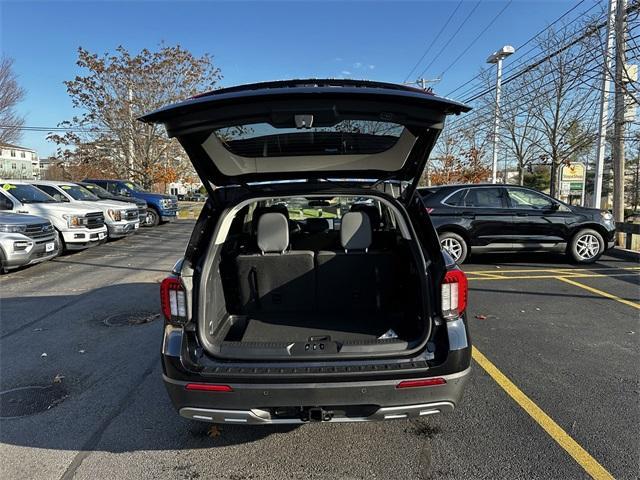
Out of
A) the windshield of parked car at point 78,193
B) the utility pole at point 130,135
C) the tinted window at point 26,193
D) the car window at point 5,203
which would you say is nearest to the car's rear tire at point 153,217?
the windshield of parked car at point 78,193

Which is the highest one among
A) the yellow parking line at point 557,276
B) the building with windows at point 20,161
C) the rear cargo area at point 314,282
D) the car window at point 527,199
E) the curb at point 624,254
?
the building with windows at point 20,161

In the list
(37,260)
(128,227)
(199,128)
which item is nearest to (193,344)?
(199,128)

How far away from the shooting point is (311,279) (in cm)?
337

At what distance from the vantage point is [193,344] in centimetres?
247

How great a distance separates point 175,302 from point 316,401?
1.02 metres

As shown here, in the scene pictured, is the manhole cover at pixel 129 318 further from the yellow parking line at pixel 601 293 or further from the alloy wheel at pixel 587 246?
the alloy wheel at pixel 587 246

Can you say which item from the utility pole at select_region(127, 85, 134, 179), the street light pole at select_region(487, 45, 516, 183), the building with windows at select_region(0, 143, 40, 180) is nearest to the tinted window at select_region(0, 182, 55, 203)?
the utility pole at select_region(127, 85, 134, 179)

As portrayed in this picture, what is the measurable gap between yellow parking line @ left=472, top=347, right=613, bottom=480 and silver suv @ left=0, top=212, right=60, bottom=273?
807 centimetres

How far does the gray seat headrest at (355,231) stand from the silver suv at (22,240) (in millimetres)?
7230

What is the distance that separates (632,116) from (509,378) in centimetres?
989

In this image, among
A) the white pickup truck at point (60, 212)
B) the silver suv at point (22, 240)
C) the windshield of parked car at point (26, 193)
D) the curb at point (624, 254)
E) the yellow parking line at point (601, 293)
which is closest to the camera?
the yellow parking line at point (601, 293)

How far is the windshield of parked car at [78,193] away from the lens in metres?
12.5

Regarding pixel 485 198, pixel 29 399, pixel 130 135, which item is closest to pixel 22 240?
pixel 29 399

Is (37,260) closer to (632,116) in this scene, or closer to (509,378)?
(509,378)
